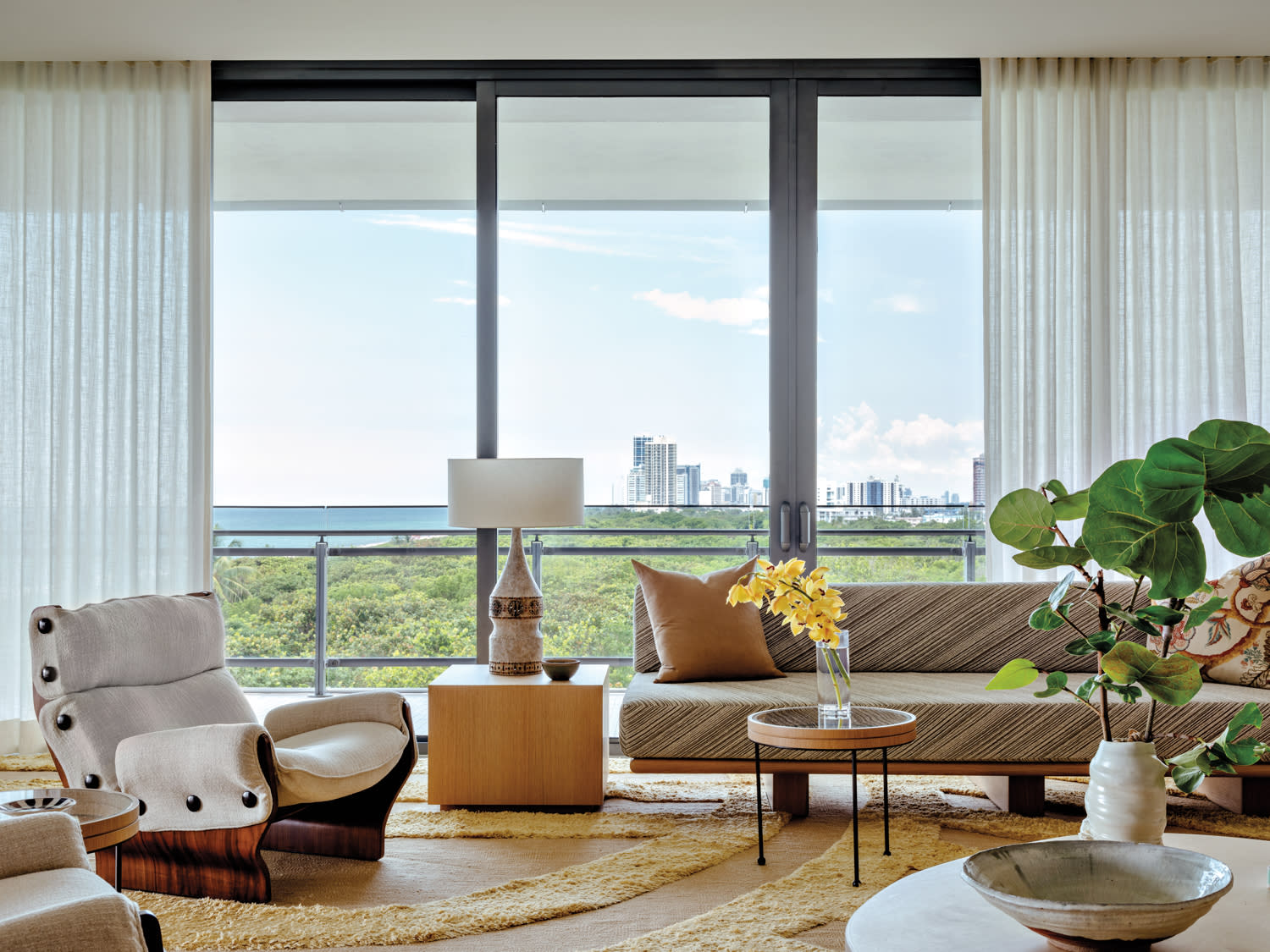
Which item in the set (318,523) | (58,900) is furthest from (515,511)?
(58,900)

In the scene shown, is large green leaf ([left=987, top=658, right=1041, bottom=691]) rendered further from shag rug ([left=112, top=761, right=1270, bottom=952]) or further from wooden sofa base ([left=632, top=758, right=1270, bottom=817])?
wooden sofa base ([left=632, top=758, right=1270, bottom=817])

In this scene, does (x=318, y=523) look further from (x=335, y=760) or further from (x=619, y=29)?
(x=619, y=29)

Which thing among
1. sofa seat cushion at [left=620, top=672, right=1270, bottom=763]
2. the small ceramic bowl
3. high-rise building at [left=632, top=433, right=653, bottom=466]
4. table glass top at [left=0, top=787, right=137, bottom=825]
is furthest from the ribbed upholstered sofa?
the small ceramic bowl

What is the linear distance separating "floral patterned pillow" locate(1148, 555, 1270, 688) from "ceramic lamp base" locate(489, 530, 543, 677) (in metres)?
2.12

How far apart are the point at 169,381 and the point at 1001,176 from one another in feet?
11.8

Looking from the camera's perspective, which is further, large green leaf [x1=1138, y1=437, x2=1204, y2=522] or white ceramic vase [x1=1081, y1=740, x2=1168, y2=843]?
white ceramic vase [x1=1081, y1=740, x2=1168, y2=843]

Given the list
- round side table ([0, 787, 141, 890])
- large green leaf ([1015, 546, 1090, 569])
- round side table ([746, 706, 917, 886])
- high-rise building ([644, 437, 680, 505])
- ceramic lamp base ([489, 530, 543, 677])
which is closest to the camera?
large green leaf ([1015, 546, 1090, 569])

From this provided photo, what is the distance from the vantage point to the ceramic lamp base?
376 centimetres

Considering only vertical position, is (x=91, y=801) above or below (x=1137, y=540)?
below

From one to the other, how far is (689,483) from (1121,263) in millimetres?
2054

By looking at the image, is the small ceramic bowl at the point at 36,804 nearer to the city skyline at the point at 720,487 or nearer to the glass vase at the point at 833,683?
the glass vase at the point at 833,683

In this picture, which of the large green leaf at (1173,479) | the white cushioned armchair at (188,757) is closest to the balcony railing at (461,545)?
the white cushioned armchair at (188,757)

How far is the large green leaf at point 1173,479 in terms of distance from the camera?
1.25 meters

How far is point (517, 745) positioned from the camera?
3.53m
